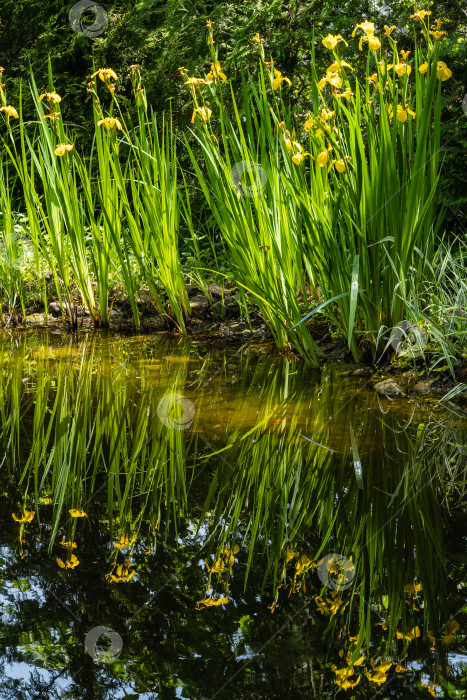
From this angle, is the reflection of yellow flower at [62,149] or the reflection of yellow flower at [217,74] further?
the reflection of yellow flower at [62,149]

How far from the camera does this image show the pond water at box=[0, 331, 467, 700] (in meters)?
0.91

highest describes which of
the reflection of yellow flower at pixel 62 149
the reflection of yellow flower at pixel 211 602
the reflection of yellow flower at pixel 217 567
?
the reflection of yellow flower at pixel 62 149

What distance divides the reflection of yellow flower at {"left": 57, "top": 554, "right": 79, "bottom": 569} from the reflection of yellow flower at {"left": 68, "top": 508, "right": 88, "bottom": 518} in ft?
0.65

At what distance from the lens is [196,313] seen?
370 cm

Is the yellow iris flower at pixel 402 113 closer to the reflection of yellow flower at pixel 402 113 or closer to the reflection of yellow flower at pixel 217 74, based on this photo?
the reflection of yellow flower at pixel 402 113

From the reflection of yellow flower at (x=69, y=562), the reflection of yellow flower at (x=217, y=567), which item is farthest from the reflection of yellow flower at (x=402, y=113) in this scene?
the reflection of yellow flower at (x=69, y=562)

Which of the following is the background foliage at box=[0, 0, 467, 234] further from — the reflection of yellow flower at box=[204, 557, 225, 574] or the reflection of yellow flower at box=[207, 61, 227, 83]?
the reflection of yellow flower at box=[204, 557, 225, 574]

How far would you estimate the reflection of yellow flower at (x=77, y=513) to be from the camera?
1.39 meters

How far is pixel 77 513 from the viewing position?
141cm

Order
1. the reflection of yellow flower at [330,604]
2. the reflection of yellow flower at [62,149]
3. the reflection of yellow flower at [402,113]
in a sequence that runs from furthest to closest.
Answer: the reflection of yellow flower at [62,149] < the reflection of yellow flower at [402,113] < the reflection of yellow flower at [330,604]

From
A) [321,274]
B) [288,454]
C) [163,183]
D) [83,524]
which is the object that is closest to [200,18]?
[163,183]

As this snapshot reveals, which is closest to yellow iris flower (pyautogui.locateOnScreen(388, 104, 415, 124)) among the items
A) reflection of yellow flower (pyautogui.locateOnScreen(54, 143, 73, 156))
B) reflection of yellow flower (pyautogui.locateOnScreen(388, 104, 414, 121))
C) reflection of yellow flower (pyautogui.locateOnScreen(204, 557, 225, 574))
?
reflection of yellow flower (pyautogui.locateOnScreen(388, 104, 414, 121))

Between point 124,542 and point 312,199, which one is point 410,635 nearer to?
point 124,542

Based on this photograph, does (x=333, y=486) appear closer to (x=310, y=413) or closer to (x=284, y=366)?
(x=310, y=413)
